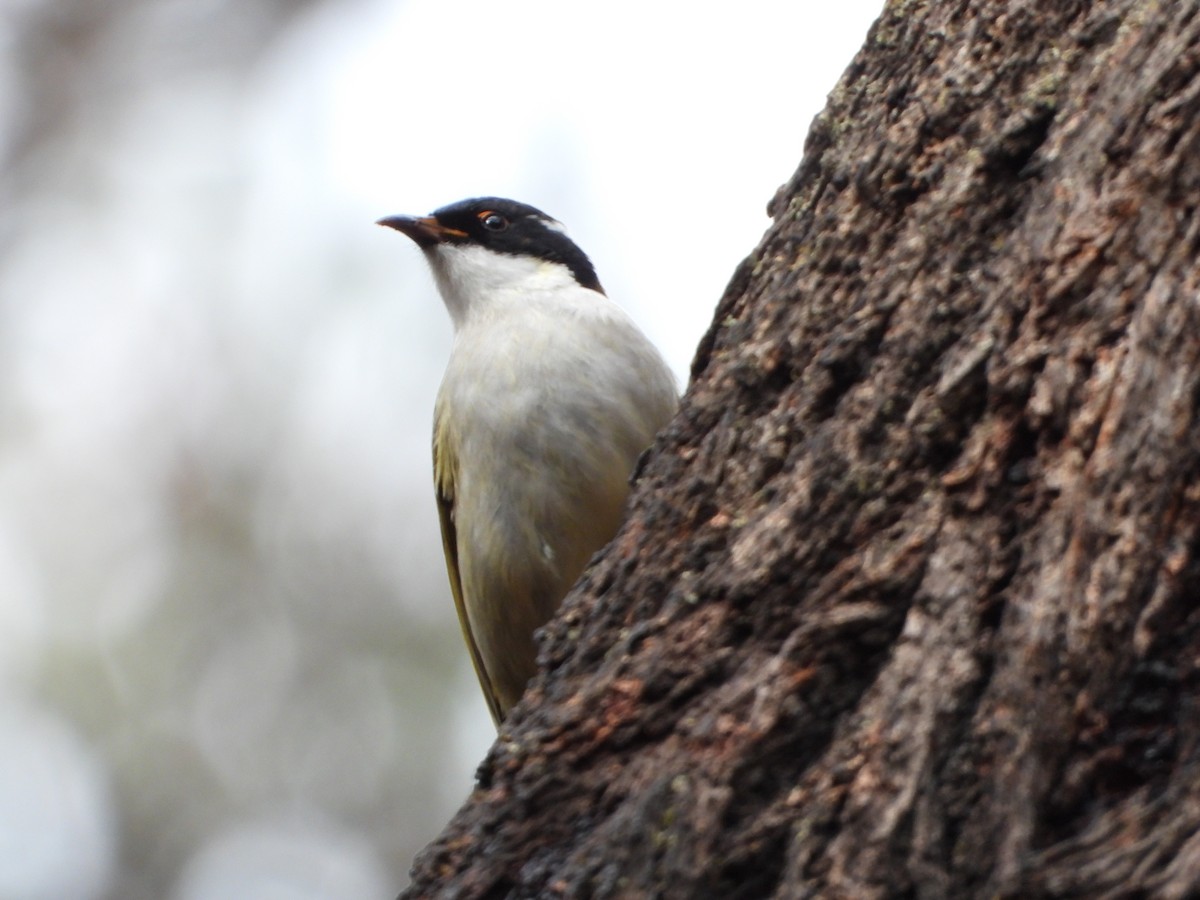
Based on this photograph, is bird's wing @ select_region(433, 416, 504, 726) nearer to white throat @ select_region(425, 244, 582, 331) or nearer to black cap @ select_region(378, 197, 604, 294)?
white throat @ select_region(425, 244, 582, 331)

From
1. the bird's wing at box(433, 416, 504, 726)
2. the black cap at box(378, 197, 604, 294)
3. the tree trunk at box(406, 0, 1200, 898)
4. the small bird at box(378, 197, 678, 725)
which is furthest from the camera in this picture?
the black cap at box(378, 197, 604, 294)

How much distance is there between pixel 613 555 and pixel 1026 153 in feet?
3.88

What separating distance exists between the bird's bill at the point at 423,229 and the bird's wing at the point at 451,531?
1.30 metres

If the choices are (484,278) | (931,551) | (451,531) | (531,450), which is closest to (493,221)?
(484,278)

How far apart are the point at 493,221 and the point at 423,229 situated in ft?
1.09

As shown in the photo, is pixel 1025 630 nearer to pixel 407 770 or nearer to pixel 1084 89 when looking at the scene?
pixel 1084 89

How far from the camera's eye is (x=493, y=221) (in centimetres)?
664

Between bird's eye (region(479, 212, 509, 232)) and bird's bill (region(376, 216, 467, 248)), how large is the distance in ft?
0.40

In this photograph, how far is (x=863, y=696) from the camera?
7.80 ft

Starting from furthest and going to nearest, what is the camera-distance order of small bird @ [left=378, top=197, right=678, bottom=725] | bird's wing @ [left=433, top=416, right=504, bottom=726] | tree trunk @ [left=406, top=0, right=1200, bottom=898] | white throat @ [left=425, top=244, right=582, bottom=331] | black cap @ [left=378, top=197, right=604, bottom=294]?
1. black cap @ [left=378, top=197, right=604, bottom=294]
2. white throat @ [left=425, top=244, right=582, bottom=331]
3. bird's wing @ [left=433, top=416, right=504, bottom=726]
4. small bird @ [left=378, top=197, right=678, bottom=725]
5. tree trunk @ [left=406, top=0, right=1200, bottom=898]

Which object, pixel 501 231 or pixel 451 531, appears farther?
pixel 501 231

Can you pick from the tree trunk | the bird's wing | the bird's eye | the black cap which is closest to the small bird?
the bird's wing

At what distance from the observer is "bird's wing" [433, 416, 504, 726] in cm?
549

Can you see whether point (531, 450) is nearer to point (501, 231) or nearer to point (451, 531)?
point (451, 531)
